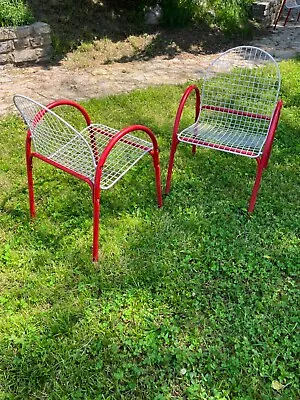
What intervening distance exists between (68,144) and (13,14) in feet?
11.7

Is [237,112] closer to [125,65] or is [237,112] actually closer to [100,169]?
[100,169]

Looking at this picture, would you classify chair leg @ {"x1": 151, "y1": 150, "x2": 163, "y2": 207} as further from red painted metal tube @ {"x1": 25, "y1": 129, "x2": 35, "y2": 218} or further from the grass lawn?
red painted metal tube @ {"x1": 25, "y1": 129, "x2": 35, "y2": 218}

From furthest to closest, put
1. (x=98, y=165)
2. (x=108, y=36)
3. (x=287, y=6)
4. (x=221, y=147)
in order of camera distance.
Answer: (x=287, y=6) → (x=108, y=36) → (x=221, y=147) → (x=98, y=165)

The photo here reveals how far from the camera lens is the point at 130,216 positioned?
283 cm

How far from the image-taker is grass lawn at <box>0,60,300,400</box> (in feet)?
6.25

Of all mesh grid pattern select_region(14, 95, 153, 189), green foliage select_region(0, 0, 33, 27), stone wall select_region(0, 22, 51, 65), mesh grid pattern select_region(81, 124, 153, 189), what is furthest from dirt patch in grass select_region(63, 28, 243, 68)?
mesh grid pattern select_region(14, 95, 153, 189)

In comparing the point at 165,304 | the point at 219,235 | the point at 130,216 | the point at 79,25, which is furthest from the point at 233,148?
the point at 79,25

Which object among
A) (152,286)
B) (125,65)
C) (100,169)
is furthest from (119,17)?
(152,286)

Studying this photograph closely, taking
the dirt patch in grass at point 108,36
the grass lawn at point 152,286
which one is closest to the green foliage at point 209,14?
the dirt patch in grass at point 108,36

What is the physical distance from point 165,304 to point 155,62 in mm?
4390

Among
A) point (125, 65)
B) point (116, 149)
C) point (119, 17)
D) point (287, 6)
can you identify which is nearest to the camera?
point (116, 149)

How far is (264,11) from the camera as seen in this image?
25.1 ft

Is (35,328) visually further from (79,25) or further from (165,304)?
(79,25)

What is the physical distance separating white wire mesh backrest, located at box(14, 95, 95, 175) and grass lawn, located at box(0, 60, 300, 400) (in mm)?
509
